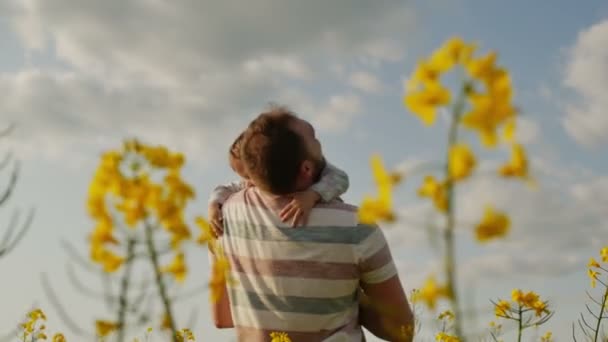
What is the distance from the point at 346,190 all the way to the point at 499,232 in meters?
1.87

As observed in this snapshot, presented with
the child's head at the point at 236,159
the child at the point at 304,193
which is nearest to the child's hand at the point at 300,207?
the child at the point at 304,193

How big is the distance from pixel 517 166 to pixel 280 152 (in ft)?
5.59

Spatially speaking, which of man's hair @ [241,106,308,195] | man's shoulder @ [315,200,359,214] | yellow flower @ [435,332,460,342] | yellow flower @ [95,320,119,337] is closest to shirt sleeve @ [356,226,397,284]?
man's shoulder @ [315,200,359,214]

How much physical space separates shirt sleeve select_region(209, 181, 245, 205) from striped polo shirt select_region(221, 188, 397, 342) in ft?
1.12

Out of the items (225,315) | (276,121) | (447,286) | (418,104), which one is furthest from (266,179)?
(447,286)

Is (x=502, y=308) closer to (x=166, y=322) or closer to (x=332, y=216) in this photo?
(x=332, y=216)

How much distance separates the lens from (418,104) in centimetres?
132

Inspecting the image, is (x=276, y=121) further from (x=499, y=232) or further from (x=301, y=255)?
(x=499, y=232)

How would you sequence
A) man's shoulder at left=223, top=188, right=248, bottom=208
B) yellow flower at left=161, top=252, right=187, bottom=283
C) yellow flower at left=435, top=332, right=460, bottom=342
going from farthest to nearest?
1. yellow flower at left=435, top=332, right=460, bottom=342
2. man's shoulder at left=223, top=188, right=248, bottom=208
3. yellow flower at left=161, top=252, right=187, bottom=283

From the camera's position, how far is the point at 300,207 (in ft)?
9.60

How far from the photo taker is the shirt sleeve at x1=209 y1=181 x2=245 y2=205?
3442 mm

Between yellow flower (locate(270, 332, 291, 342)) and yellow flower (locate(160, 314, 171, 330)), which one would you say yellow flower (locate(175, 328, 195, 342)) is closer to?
yellow flower (locate(270, 332, 291, 342))

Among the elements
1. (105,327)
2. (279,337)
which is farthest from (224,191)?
(105,327)

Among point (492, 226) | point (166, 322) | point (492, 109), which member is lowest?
point (166, 322)
